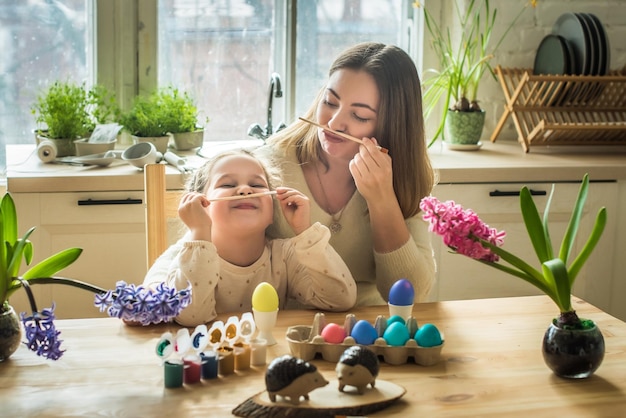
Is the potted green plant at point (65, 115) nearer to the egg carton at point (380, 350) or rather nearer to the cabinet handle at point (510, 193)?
the cabinet handle at point (510, 193)

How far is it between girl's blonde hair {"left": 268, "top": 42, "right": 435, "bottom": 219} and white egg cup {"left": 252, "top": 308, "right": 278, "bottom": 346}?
1.97ft

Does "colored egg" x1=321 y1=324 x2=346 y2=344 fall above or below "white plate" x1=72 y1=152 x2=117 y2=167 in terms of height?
below

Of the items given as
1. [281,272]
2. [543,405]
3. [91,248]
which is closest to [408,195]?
[281,272]

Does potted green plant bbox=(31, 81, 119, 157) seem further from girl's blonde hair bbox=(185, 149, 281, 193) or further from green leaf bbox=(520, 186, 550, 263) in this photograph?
green leaf bbox=(520, 186, 550, 263)

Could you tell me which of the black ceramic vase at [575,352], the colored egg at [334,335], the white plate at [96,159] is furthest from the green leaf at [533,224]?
the white plate at [96,159]

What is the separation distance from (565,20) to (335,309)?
2.08 m

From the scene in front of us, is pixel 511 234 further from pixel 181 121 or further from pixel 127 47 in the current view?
pixel 127 47

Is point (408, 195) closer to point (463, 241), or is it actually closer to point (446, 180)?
point (463, 241)

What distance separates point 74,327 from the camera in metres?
1.69

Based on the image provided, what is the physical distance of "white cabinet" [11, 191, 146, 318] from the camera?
277 centimetres

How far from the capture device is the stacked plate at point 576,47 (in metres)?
3.34

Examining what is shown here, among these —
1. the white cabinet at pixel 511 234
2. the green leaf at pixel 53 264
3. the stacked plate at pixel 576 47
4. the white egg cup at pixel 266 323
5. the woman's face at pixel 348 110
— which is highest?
the stacked plate at pixel 576 47

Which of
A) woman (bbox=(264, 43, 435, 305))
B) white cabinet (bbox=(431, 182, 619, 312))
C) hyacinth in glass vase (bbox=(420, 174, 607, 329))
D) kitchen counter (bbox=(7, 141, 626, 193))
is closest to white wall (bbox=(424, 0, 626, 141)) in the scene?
kitchen counter (bbox=(7, 141, 626, 193))

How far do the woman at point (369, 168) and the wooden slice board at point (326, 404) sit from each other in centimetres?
66
